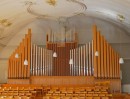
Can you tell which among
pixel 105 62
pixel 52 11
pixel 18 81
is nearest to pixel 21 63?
pixel 18 81

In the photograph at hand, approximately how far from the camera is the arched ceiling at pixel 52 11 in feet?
43.5

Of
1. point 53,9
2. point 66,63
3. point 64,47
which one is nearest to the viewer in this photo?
point 53,9

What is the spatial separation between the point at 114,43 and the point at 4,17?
282 inches

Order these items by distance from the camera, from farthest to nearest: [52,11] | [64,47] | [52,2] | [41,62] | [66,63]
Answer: [64,47] < [66,63] < [41,62] < [52,11] < [52,2]

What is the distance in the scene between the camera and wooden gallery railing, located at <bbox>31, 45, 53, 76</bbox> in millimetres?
15984

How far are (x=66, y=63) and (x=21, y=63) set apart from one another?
101 inches

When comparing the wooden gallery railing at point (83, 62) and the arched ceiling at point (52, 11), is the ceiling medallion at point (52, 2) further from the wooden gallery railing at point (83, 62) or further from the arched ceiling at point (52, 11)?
the wooden gallery railing at point (83, 62)

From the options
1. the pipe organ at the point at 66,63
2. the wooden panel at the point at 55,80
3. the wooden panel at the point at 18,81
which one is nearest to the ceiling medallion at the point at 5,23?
the pipe organ at the point at 66,63

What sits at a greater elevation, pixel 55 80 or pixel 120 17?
pixel 120 17

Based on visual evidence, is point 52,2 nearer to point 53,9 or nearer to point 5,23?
point 53,9

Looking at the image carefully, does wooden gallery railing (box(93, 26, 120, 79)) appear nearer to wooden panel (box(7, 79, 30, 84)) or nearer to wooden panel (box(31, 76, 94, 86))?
wooden panel (box(31, 76, 94, 86))

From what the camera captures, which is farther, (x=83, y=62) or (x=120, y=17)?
(x=83, y=62)

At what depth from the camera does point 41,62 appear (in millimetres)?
16016

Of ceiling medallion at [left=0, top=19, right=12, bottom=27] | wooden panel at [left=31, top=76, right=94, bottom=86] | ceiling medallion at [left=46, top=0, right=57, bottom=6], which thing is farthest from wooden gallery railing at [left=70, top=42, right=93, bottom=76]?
ceiling medallion at [left=0, top=19, right=12, bottom=27]
